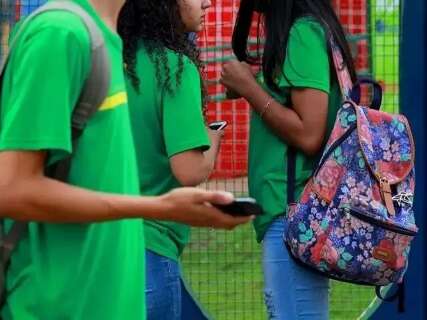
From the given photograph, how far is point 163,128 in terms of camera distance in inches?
110

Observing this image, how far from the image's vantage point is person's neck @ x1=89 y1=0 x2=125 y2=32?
7.13 ft

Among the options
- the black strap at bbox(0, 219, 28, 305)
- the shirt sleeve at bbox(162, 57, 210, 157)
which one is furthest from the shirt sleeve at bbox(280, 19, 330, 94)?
the black strap at bbox(0, 219, 28, 305)

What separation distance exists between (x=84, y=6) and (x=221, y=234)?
2.52m

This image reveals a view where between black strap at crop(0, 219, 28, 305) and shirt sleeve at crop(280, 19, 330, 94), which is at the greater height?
shirt sleeve at crop(280, 19, 330, 94)

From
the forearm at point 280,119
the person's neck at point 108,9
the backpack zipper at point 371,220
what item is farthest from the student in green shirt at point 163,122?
the person's neck at point 108,9

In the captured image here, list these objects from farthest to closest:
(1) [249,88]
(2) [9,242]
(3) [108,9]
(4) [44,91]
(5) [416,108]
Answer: (5) [416,108] < (1) [249,88] < (3) [108,9] < (2) [9,242] < (4) [44,91]

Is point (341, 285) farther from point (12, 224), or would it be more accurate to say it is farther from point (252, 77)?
point (12, 224)

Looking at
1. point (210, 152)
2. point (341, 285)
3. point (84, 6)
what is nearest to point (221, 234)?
point (341, 285)

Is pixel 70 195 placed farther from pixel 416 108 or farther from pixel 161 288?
pixel 416 108

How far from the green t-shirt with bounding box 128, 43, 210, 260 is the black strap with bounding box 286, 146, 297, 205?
0.43 meters

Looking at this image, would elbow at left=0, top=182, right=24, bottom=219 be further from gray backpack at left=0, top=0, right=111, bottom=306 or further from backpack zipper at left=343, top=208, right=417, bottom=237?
backpack zipper at left=343, top=208, right=417, bottom=237

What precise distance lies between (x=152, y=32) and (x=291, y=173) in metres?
0.65

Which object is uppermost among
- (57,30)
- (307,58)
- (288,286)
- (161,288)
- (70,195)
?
(57,30)

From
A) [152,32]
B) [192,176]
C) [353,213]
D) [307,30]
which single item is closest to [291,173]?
[353,213]
